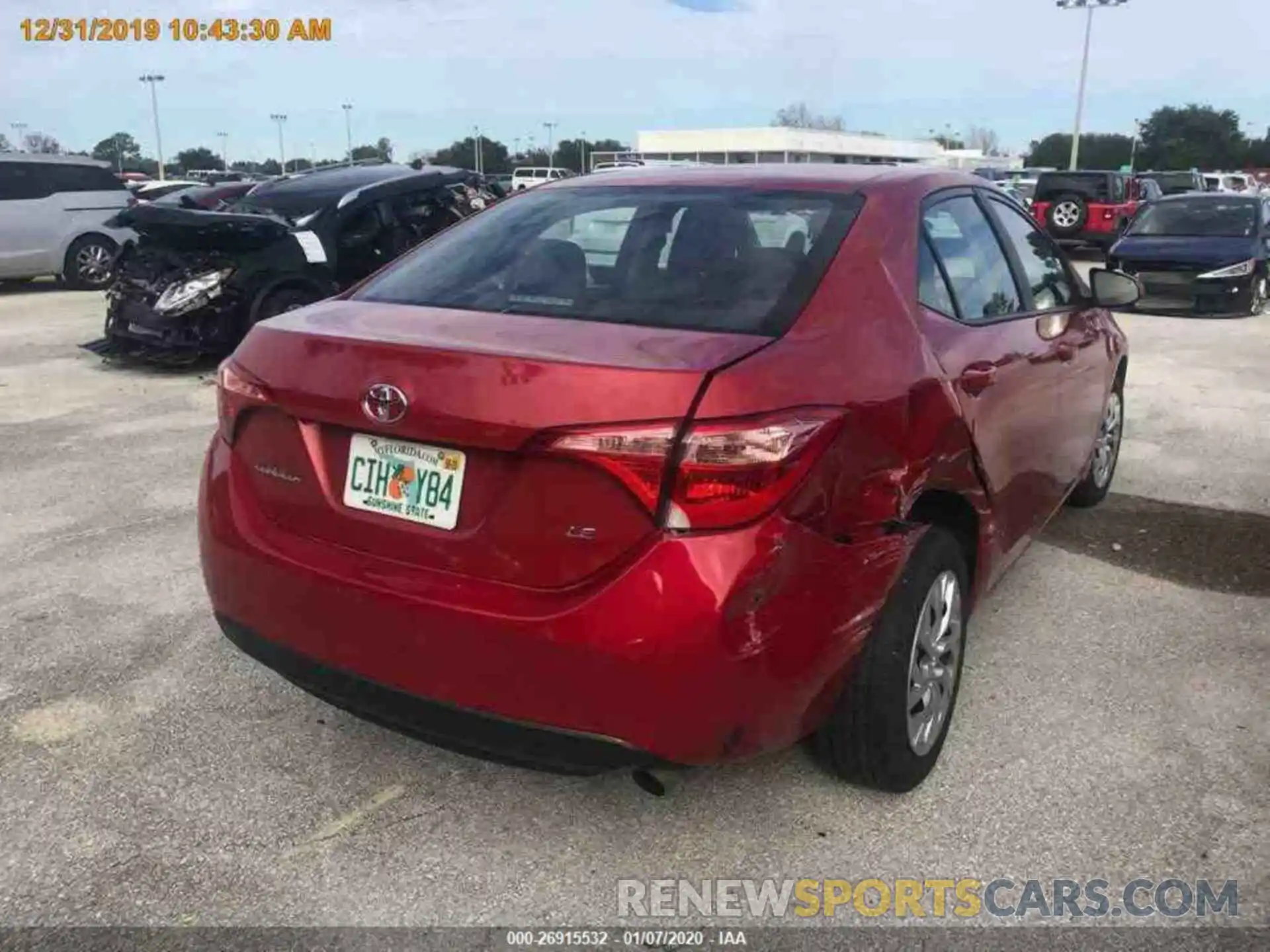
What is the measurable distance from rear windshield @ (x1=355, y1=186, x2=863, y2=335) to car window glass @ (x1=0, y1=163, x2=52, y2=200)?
13.6 m

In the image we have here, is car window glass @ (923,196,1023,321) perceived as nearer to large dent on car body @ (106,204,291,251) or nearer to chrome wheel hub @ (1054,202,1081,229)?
large dent on car body @ (106,204,291,251)

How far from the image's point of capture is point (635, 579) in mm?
2129

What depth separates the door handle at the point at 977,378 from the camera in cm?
287

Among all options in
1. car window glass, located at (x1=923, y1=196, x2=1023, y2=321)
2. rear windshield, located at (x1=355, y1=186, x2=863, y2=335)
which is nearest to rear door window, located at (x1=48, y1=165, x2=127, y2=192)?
rear windshield, located at (x1=355, y1=186, x2=863, y2=335)

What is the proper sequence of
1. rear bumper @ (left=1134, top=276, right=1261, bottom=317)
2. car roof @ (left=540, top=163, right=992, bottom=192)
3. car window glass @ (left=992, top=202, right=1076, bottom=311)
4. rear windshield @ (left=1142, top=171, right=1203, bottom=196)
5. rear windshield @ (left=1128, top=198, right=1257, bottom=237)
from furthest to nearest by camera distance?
rear windshield @ (left=1142, top=171, right=1203, bottom=196)
rear windshield @ (left=1128, top=198, right=1257, bottom=237)
rear bumper @ (left=1134, top=276, right=1261, bottom=317)
car window glass @ (left=992, top=202, right=1076, bottom=311)
car roof @ (left=540, top=163, right=992, bottom=192)

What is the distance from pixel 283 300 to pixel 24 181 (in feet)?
26.4

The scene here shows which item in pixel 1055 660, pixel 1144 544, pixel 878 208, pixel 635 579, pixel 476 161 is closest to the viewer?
pixel 635 579

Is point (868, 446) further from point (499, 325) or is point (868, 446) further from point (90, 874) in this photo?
point (90, 874)

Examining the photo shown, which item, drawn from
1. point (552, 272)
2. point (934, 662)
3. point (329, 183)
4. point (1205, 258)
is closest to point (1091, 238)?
point (1205, 258)

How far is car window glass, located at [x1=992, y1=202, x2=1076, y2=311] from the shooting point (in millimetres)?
3758

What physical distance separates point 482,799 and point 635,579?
3.35ft

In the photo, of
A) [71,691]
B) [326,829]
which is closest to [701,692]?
[326,829]

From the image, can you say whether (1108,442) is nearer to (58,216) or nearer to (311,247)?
(311,247)
